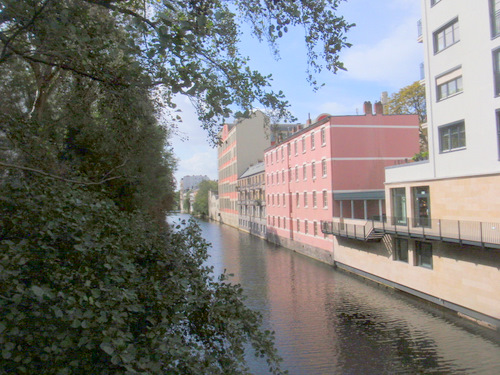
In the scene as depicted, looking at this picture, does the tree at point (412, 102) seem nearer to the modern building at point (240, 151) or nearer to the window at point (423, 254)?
the window at point (423, 254)

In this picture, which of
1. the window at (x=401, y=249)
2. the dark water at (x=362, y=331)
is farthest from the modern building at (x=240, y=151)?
the dark water at (x=362, y=331)

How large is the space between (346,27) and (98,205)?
3.54 metres

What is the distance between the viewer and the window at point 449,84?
51.7 ft

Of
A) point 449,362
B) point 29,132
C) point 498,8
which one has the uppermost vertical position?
point 498,8

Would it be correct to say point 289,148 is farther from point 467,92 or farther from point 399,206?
point 467,92

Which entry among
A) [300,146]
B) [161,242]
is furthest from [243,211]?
[161,242]

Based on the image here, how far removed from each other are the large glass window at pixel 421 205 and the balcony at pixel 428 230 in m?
0.04

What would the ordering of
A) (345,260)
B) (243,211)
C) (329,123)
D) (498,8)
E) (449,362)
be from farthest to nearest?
(243,211) < (329,123) < (345,260) < (498,8) < (449,362)

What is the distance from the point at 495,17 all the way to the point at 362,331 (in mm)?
11359

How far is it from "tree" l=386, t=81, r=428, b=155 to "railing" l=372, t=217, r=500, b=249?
1389 centimetres

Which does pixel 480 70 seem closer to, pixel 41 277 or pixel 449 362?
pixel 449 362

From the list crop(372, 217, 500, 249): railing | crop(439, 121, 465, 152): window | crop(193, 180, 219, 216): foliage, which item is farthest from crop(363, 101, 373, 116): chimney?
crop(193, 180, 219, 216): foliage

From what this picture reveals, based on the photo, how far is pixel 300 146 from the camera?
34.2 m

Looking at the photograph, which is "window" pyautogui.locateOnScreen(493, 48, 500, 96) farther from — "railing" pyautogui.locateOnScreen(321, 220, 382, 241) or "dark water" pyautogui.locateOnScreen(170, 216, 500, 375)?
"railing" pyautogui.locateOnScreen(321, 220, 382, 241)
